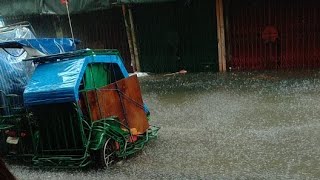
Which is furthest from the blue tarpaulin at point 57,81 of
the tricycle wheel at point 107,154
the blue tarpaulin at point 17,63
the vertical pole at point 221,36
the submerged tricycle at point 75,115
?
the vertical pole at point 221,36

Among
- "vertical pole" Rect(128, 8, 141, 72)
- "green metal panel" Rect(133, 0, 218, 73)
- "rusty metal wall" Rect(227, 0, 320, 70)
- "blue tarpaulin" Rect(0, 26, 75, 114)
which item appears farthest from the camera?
"vertical pole" Rect(128, 8, 141, 72)

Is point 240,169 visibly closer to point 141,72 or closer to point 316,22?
point 316,22

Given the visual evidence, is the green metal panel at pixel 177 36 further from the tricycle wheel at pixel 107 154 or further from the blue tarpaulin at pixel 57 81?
the tricycle wheel at pixel 107 154

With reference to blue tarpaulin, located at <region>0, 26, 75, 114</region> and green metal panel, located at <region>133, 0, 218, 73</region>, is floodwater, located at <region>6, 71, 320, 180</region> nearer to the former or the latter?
blue tarpaulin, located at <region>0, 26, 75, 114</region>

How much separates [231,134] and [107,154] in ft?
7.96

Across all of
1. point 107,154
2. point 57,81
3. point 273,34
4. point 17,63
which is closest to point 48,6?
point 17,63

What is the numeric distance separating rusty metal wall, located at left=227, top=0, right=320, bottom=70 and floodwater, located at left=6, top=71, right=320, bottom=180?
126 centimetres

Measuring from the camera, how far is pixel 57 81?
6117 millimetres

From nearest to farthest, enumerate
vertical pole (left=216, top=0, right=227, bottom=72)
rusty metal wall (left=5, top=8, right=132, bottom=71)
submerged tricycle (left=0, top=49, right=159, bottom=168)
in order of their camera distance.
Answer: submerged tricycle (left=0, top=49, right=159, bottom=168) → vertical pole (left=216, top=0, right=227, bottom=72) → rusty metal wall (left=5, top=8, right=132, bottom=71)

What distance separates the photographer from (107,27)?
15.0 metres

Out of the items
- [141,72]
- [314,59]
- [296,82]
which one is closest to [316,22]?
[314,59]

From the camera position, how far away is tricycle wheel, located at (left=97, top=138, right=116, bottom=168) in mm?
6176

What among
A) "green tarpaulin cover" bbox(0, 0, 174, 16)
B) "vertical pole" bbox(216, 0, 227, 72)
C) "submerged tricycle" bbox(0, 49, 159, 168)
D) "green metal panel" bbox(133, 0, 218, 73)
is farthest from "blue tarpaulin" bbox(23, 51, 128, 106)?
"green metal panel" bbox(133, 0, 218, 73)

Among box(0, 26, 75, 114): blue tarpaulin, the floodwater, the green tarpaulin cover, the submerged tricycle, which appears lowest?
the floodwater
